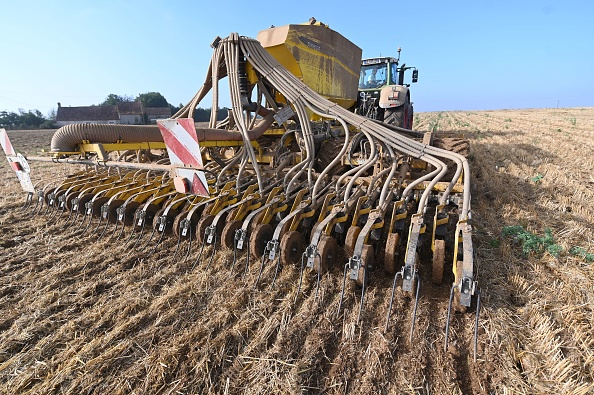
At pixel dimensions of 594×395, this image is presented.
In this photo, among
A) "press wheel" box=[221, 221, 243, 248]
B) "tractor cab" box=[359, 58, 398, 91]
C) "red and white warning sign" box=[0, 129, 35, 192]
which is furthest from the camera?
"tractor cab" box=[359, 58, 398, 91]

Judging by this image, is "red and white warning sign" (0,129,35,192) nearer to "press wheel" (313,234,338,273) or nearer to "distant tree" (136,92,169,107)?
"press wheel" (313,234,338,273)

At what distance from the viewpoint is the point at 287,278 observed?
2.50 metres

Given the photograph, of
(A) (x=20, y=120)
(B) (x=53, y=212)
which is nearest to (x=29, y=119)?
(A) (x=20, y=120)

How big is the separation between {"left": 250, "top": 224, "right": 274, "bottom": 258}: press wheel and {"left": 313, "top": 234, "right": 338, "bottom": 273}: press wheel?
0.53 m

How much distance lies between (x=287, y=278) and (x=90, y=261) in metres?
1.94

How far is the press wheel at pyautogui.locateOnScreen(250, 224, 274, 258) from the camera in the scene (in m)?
2.55

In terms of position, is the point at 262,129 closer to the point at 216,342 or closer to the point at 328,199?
the point at 328,199

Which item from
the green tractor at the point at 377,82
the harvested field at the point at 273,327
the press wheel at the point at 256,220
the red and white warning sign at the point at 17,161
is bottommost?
the harvested field at the point at 273,327

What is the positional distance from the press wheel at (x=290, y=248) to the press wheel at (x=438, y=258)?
106cm

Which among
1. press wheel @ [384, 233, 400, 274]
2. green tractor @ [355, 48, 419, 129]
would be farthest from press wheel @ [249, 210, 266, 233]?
green tractor @ [355, 48, 419, 129]

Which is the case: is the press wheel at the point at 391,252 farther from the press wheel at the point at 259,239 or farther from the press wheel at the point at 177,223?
the press wheel at the point at 177,223

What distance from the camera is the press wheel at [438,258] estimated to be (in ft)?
7.01

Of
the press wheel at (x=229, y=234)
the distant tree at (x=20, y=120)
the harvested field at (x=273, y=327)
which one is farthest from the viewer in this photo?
the distant tree at (x=20, y=120)

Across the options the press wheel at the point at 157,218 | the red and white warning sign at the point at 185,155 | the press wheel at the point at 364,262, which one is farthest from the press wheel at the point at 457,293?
the press wheel at the point at 157,218
